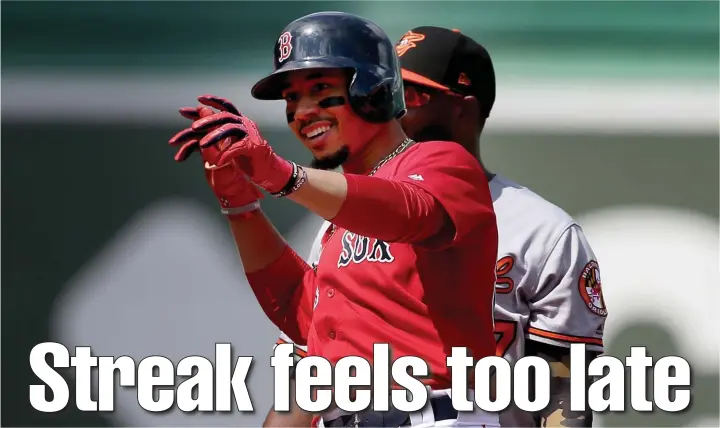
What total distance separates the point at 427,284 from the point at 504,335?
2.39 ft

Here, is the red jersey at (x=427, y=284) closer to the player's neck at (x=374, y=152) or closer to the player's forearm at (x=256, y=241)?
the player's neck at (x=374, y=152)

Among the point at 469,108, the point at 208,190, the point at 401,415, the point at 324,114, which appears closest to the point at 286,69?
the point at 324,114

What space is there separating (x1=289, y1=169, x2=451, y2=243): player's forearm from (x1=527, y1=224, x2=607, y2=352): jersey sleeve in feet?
2.97

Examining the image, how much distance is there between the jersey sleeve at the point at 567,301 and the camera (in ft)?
9.26

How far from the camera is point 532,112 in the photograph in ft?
13.4

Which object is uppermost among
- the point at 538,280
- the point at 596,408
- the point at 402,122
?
the point at 402,122

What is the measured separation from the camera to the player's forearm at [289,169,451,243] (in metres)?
1.93

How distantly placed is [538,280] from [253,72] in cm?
159

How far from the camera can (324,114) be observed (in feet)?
7.13

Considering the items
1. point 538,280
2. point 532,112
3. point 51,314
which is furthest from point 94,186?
point 538,280

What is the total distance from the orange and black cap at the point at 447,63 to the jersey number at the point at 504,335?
60 centimetres

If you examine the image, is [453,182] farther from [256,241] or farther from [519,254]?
[519,254]

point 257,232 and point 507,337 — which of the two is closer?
point 257,232

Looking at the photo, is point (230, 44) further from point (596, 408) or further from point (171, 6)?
point (596, 408)
